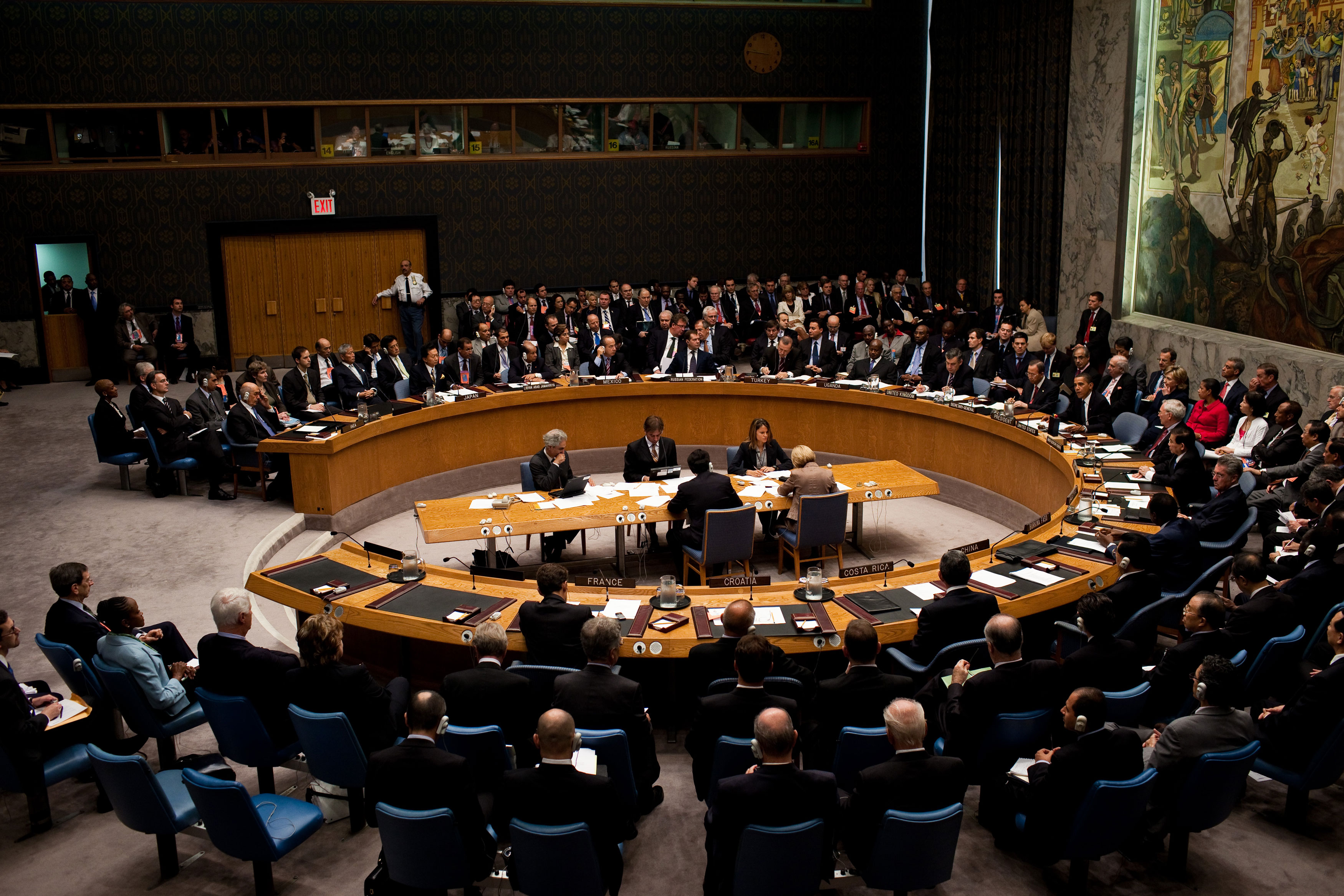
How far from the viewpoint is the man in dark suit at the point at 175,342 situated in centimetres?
1496

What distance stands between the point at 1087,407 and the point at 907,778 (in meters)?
6.77

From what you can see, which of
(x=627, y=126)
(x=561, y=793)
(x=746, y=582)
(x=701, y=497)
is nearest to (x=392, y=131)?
(x=627, y=126)

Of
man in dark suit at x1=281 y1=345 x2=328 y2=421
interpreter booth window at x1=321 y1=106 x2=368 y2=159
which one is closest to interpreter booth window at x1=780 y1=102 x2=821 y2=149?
interpreter booth window at x1=321 y1=106 x2=368 y2=159

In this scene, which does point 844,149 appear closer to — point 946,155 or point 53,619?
point 946,155

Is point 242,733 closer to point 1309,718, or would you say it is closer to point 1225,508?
point 1309,718

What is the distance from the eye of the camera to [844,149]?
17.5m

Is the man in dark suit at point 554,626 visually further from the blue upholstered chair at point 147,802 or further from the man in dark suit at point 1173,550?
the man in dark suit at point 1173,550

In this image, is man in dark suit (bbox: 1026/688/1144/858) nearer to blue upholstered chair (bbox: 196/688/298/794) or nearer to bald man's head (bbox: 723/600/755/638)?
bald man's head (bbox: 723/600/755/638)

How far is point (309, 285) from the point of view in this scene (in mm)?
A: 15891

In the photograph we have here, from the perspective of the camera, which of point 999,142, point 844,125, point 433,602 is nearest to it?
point 433,602

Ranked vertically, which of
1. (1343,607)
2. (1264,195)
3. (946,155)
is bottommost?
(1343,607)

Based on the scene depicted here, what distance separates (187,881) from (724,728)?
7.78ft

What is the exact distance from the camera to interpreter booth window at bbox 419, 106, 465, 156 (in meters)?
15.9

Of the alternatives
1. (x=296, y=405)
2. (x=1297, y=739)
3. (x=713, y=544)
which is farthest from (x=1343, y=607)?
(x=296, y=405)
